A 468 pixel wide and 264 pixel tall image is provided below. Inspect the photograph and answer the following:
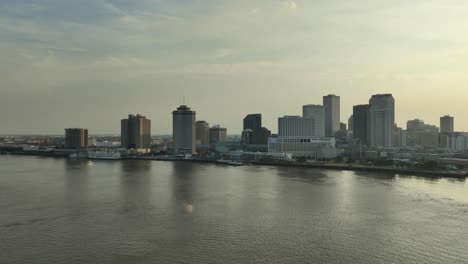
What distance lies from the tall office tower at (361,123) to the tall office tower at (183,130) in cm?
3052

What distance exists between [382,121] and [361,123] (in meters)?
4.44

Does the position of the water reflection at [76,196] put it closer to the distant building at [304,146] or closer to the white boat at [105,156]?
the white boat at [105,156]

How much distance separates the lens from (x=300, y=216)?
11.5 m

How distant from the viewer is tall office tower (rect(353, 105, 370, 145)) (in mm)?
68250

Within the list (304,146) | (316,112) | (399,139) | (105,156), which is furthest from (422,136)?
(105,156)

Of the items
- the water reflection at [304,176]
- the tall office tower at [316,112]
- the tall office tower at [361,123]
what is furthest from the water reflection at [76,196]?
the tall office tower at [316,112]

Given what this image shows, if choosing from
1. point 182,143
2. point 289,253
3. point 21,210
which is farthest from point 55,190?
point 182,143

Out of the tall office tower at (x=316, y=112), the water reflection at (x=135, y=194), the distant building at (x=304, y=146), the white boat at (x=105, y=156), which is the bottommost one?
the water reflection at (x=135, y=194)

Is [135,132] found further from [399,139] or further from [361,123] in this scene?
[399,139]

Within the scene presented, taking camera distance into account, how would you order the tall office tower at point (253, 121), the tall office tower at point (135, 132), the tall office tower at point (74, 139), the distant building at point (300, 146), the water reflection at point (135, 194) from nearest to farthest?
the water reflection at point (135, 194) < the distant building at point (300, 146) < the tall office tower at point (74, 139) < the tall office tower at point (135, 132) < the tall office tower at point (253, 121)

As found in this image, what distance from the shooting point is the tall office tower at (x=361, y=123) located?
2687 inches

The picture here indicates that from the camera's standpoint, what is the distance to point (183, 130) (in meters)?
53.2

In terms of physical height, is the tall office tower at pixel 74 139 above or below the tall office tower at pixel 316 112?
below

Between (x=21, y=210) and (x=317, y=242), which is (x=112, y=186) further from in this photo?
(x=317, y=242)
